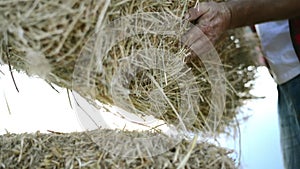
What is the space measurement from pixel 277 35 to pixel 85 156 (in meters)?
0.63

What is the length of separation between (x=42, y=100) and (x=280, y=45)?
1.66ft

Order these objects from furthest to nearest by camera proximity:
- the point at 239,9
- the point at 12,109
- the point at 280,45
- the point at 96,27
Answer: the point at 280,45
the point at 12,109
the point at 239,9
the point at 96,27

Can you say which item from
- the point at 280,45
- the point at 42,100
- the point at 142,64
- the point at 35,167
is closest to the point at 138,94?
the point at 142,64

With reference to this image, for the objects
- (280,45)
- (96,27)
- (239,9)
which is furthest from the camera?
(280,45)

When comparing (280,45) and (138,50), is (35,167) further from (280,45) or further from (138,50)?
(280,45)

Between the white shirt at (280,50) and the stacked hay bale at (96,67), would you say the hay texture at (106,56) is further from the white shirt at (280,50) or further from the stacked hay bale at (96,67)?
the white shirt at (280,50)

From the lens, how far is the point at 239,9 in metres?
0.94

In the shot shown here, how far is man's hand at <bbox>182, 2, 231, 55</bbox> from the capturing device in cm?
86

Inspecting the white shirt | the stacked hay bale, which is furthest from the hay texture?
the white shirt

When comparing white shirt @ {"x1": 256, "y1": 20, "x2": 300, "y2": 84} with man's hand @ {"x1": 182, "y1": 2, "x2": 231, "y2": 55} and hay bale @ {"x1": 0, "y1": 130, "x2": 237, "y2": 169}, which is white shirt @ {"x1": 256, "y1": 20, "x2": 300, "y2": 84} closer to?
man's hand @ {"x1": 182, "y1": 2, "x2": 231, "y2": 55}

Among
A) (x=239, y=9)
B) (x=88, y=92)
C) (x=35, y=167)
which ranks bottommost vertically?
(x=35, y=167)

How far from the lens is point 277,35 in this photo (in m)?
1.24

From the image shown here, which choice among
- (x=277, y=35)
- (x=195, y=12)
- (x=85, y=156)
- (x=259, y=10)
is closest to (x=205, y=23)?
(x=195, y=12)

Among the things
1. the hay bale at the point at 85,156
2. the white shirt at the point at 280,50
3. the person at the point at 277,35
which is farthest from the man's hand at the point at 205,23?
the white shirt at the point at 280,50
